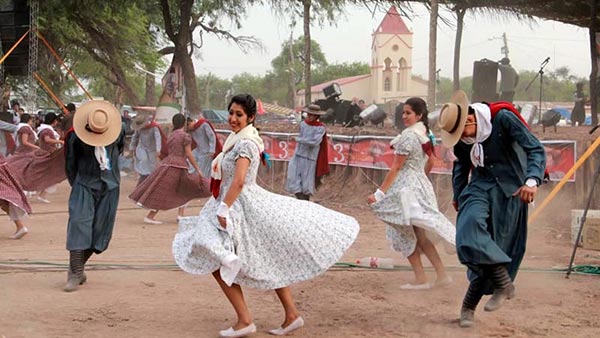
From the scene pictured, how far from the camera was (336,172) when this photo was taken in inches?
596

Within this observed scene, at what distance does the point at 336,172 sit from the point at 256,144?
9.55 m

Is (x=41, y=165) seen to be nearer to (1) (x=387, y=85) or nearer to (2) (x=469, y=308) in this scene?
(2) (x=469, y=308)

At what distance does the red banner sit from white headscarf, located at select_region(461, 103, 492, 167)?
508 centimetres

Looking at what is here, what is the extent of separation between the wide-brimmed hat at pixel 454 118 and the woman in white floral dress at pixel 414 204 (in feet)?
5.29

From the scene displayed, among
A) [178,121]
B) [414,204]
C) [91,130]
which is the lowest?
[414,204]

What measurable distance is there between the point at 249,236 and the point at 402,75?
68.5 m

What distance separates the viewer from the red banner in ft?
34.8

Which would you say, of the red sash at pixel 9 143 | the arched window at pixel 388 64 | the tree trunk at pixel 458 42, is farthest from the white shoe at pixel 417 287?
the arched window at pixel 388 64

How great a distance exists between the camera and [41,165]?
1410 centimetres

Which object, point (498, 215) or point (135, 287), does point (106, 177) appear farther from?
point (498, 215)

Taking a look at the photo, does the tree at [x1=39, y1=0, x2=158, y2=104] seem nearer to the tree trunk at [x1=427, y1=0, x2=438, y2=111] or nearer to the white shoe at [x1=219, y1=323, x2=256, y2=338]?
the tree trunk at [x1=427, y1=0, x2=438, y2=111]

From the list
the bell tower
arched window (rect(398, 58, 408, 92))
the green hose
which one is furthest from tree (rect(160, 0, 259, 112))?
arched window (rect(398, 58, 408, 92))

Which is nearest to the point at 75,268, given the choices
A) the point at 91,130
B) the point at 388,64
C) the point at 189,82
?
the point at 91,130

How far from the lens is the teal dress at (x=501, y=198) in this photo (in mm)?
5590
